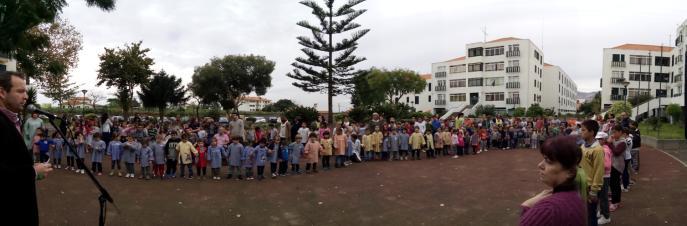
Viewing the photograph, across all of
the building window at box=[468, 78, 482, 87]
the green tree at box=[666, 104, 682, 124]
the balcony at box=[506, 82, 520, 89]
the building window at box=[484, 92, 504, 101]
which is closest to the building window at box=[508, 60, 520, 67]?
the balcony at box=[506, 82, 520, 89]

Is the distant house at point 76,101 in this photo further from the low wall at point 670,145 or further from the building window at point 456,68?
the building window at point 456,68

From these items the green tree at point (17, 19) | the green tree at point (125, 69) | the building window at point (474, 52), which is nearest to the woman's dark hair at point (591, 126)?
the green tree at point (17, 19)

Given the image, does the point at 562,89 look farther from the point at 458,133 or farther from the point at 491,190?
the point at 491,190

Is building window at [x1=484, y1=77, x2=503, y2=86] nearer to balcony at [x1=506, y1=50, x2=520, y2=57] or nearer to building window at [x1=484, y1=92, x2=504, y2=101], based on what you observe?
building window at [x1=484, y1=92, x2=504, y2=101]

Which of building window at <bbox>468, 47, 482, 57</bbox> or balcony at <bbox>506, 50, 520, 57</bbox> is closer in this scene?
balcony at <bbox>506, 50, 520, 57</bbox>

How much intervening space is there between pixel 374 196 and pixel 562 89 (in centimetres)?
5351

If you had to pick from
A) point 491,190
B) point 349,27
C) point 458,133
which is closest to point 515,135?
point 458,133

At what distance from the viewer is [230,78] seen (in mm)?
36844

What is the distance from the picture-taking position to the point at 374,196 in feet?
23.4

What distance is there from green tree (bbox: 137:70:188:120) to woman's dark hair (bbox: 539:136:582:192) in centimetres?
2544

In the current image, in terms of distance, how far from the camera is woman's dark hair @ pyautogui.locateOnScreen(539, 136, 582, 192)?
1620 millimetres

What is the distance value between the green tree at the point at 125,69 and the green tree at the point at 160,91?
87cm

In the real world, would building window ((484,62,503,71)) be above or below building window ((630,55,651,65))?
below

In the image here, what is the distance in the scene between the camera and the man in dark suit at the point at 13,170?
176 centimetres
